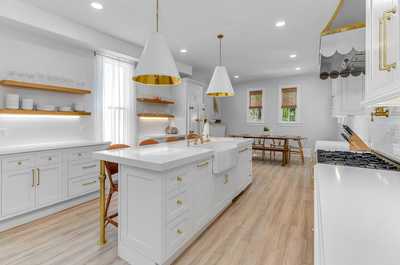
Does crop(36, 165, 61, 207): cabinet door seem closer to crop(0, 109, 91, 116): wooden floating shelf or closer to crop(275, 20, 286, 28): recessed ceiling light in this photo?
crop(0, 109, 91, 116): wooden floating shelf

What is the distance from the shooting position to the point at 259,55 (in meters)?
4.87

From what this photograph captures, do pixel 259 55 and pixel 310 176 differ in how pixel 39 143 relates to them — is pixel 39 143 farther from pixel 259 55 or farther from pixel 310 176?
pixel 310 176

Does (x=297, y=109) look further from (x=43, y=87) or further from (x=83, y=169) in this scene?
(x=43, y=87)

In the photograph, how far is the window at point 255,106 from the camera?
25.5 feet

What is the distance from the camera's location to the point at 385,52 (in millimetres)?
738

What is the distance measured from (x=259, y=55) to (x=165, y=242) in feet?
15.3

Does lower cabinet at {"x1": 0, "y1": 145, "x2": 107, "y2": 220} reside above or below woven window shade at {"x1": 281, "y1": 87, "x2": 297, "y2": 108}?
below

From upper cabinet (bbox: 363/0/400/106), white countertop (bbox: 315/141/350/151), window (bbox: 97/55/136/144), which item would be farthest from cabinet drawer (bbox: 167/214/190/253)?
window (bbox: 97/55/136/144)

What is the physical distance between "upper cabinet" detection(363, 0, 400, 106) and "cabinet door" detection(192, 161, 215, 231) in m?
1.52

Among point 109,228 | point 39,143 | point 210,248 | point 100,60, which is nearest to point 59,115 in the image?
point 39,143

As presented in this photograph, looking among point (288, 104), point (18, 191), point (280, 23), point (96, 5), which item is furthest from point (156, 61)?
point (288, 104)

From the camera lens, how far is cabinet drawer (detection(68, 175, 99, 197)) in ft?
9.68

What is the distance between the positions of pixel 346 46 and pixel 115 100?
12.9 feet

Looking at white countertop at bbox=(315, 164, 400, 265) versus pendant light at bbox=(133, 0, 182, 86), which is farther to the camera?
pendant light at bbox=(133, 0, 182, 86)
